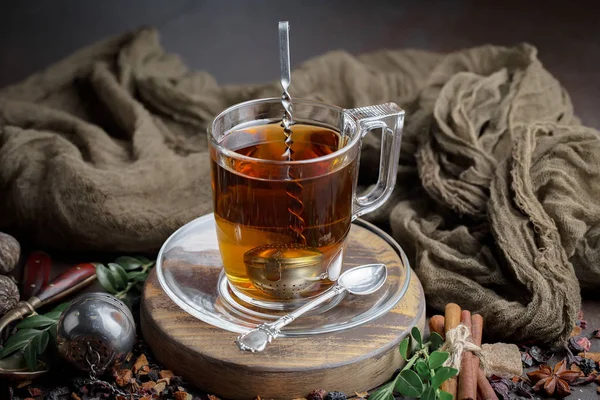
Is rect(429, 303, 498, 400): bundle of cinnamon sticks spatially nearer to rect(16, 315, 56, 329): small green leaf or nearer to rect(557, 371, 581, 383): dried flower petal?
rect(557, 371, 581, 383): dried flower petal

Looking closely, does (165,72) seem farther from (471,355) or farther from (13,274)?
(471,355)

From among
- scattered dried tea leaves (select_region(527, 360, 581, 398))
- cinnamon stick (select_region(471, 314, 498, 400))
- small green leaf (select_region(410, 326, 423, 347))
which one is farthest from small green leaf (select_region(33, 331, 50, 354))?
scattered dried tea leaves (select_region(527, 360, 581, 398))

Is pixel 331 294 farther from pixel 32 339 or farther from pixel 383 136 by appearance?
pixel 32 339

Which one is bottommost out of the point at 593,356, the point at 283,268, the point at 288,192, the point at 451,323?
the point at 593,356

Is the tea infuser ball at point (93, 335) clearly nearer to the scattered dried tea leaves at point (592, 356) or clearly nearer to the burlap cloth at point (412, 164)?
the burlap cloth at point (412, 164)

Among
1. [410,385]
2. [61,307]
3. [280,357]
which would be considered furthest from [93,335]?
[410,385]

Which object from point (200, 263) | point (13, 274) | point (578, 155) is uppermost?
point (578, 155)

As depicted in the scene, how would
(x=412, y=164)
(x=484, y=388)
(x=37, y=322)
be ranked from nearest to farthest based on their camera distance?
(x=484, y=388), (x=37, y=322), (x=412, y=164)

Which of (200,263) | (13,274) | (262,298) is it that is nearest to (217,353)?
(262,298)

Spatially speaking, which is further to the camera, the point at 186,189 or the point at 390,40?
the point at 390,40
